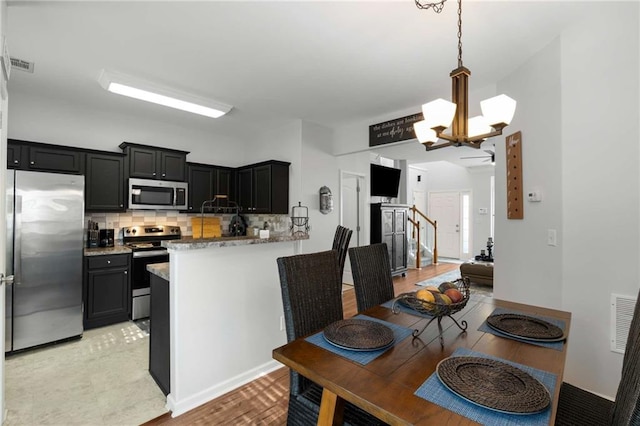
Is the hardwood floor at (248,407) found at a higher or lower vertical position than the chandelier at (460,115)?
lower

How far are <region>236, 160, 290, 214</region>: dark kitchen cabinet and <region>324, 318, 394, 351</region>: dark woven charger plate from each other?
3163 millimetres

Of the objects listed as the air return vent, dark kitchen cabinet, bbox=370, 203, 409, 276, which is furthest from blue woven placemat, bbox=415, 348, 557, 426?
dark kitchen cabinet, bbox=370, 203, 409, 276

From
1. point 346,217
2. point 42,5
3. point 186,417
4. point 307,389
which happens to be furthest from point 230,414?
point 346,217

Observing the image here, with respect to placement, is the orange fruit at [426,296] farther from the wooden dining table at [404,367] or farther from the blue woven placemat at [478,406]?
the blue woven placemat at [478,406]

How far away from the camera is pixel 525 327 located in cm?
146

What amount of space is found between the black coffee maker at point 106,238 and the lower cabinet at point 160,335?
2.13 meters

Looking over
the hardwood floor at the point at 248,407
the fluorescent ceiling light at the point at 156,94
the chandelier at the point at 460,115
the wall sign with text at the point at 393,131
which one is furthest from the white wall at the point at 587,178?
the fluorescent ceiling light at the point at 156,94

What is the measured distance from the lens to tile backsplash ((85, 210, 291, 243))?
A: 162 inches

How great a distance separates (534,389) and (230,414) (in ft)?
6.12

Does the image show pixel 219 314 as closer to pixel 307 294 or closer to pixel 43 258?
pixel 307 294

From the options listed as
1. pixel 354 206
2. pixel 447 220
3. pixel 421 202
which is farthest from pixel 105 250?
pixel 447 220

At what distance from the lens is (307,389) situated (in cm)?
146

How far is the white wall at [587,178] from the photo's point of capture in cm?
203

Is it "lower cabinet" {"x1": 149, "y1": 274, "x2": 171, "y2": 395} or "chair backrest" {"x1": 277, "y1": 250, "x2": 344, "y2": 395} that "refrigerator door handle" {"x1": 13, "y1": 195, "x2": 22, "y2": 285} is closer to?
"lower cabinet" {"x1": 149, "y1": 274, "x2": 171, "y2": 395}
